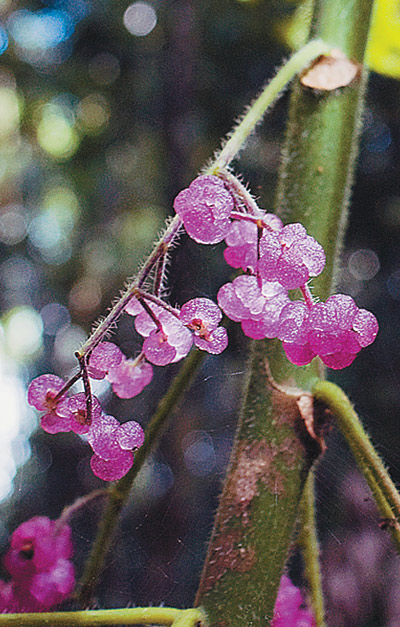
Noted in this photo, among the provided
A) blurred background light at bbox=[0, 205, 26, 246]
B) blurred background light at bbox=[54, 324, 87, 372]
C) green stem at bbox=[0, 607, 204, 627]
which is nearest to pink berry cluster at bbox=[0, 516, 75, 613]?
green stem at bbox=[0, 607, 204, 627]

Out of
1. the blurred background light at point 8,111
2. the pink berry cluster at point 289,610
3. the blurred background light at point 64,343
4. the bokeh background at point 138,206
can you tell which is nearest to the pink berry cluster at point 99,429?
the pink berry cluster at point 289,610

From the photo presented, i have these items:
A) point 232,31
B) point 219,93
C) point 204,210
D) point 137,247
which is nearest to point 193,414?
point 137,247

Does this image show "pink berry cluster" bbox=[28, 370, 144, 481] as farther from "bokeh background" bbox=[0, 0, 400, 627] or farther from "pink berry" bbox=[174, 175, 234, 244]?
"bokeh background" bbox=[0, 0, 400, 627]

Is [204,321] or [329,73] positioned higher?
[329,73]

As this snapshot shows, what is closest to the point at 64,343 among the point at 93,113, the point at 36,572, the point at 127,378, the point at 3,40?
the point at 93,113

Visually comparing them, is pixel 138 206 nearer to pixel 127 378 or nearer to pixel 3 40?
pixel 3 40

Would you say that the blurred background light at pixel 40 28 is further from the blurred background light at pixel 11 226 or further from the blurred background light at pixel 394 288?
the blurred background light at pixel 394 288

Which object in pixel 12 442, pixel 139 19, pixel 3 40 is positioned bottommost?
pixel 12 442
